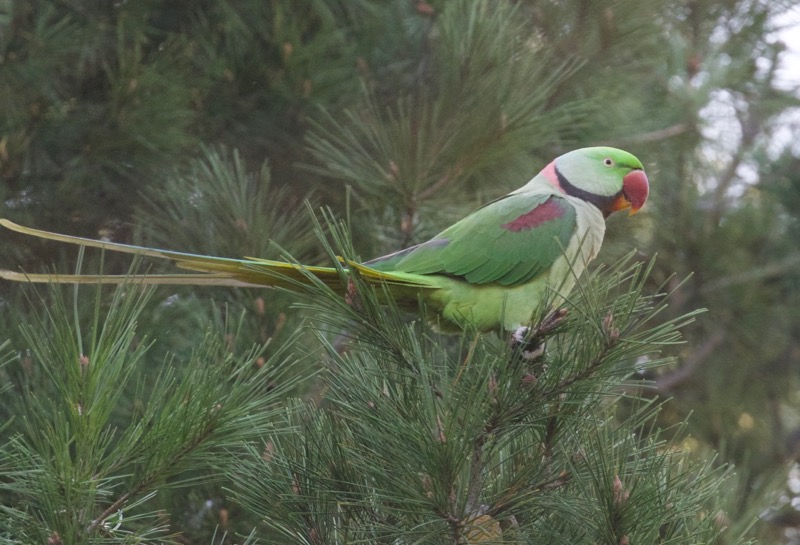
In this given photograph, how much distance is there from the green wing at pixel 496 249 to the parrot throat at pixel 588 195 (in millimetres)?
126

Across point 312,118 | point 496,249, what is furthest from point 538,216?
point 312,118

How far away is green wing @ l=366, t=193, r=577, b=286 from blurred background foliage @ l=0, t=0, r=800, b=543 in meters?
0.43

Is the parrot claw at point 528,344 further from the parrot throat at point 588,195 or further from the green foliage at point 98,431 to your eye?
the parrot throat at point 588,195

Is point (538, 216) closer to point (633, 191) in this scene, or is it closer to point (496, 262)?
point (496, 262)

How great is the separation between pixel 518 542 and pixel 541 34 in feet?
6.72

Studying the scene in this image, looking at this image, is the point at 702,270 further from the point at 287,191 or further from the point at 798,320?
the point at 287,191

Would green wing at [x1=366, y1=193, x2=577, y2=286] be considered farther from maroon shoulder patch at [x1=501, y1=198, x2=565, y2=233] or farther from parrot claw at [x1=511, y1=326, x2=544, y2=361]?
parrot claw at [x1=511, y1=326, x2=544, y2=361]

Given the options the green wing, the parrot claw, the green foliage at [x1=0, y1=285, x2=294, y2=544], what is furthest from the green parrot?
the green foliage at [x1=0, y1=285, x2=294, y2=544]

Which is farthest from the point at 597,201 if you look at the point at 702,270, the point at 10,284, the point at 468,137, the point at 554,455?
the point at 702,270

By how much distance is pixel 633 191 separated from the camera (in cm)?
217

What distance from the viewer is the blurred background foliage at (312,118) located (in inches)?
95.7

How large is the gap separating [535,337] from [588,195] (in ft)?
2.41

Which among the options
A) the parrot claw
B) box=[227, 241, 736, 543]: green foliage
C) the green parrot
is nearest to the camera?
box=[227, 241, 736, 543]: green foliage

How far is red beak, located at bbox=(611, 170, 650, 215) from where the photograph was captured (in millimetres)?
2156
